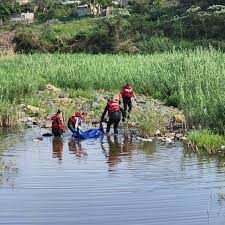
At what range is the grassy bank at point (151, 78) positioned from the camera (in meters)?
20.8

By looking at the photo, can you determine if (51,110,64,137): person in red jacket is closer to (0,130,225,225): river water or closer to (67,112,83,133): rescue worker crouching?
(67,112,83,133): rescue worker crouching

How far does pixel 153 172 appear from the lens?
14.5 meters

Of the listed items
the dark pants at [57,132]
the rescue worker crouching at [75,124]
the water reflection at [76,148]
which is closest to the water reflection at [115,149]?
the water reflection at [76,148]

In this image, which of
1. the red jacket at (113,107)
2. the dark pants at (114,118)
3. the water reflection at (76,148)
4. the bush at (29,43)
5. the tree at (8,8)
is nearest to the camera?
the water reflection at (76,148)

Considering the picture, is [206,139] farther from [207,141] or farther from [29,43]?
[29,43]

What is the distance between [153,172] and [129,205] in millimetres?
3137

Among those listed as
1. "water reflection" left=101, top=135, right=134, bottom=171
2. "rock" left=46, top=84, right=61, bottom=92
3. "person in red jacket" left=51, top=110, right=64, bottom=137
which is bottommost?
"water reflection" left=101, top=135, right=134, bottom=171

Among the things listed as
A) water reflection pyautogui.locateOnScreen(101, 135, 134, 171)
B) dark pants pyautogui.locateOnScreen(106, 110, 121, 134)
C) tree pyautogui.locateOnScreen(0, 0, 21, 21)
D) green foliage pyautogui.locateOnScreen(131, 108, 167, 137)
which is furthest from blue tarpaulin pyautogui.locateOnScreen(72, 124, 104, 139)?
tree pyautogui.locateOnScreen(0, 0, 21, 21)

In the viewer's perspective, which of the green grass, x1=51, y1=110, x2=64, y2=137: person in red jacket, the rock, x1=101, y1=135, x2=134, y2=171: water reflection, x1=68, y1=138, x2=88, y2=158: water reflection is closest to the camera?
x1=101, y1=135, x2=134, y2=171: water reflection

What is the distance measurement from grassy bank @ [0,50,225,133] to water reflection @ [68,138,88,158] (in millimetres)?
3894

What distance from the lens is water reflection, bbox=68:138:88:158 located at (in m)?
17.5

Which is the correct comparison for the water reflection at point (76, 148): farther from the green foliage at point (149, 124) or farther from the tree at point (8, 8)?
the tree at point (8, 8)

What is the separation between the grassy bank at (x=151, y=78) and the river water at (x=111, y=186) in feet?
8.70

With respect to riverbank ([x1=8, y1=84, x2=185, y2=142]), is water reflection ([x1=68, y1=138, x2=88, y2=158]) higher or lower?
lower
